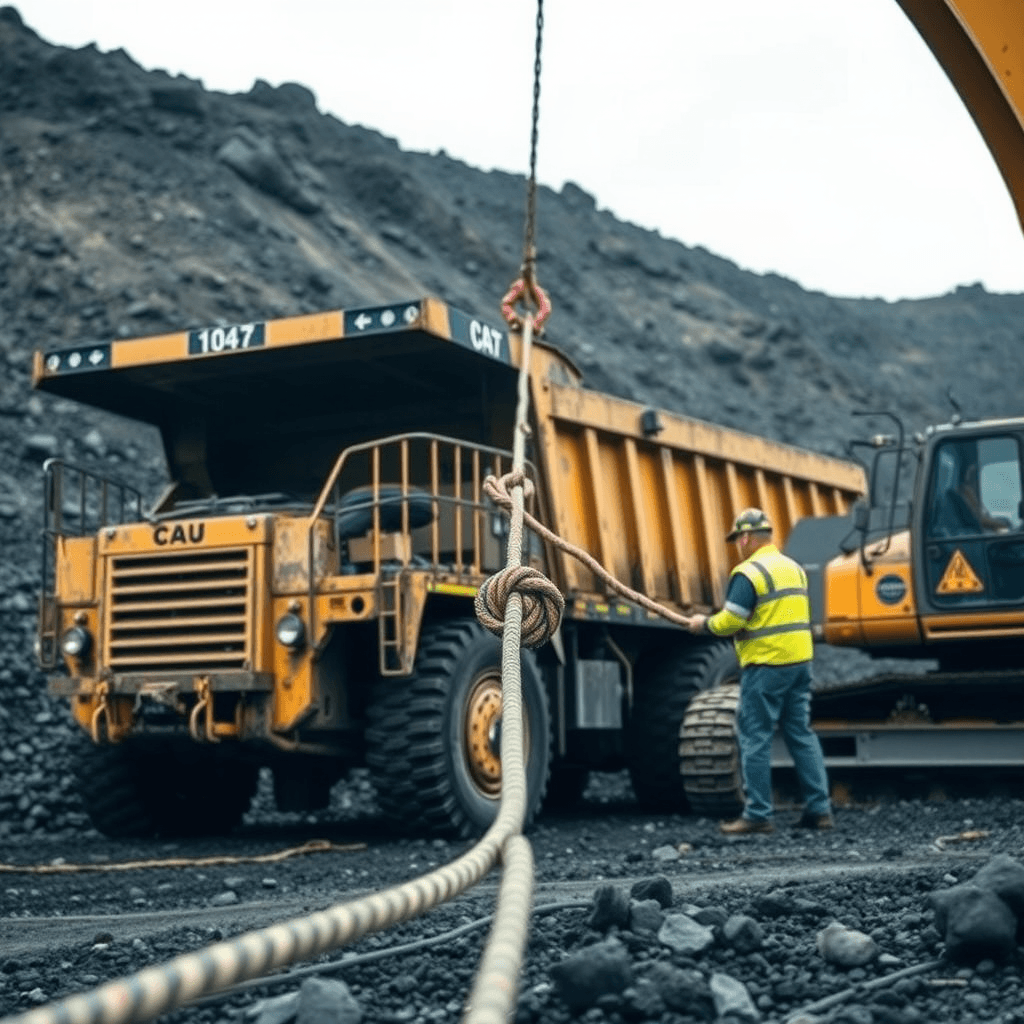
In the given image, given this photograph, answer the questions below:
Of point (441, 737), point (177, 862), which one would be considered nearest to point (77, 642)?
point (177, 862)

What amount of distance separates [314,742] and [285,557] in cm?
97

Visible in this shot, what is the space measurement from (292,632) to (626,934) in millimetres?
4480

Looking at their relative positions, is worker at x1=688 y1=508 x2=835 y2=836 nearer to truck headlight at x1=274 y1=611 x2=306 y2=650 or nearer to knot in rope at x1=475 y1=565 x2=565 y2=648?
truck headlight at x1=274 y1=611 x2=306 y2=650

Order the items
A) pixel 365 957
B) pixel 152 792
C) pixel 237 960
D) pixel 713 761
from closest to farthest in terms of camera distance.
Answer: pixel 237 960 → pixel 365 957 → pixel 152 792 → pixel 713 761

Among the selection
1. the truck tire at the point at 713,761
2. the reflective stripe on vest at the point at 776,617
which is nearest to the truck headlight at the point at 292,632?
the reflective stripe on vest at the point at 776,617

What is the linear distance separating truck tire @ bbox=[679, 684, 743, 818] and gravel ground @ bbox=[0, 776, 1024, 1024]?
1.49 meters

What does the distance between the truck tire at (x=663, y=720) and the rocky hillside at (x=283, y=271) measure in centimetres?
378

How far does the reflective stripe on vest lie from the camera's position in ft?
28.6

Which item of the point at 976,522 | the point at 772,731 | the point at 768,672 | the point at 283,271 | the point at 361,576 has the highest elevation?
the point at 283,271

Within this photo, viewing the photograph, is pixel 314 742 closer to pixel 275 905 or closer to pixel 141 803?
pixel 141 803

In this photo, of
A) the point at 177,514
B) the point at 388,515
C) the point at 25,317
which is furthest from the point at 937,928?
the point at 25,317

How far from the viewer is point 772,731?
8.79 metres

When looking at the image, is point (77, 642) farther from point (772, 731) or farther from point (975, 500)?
point (975, 500)

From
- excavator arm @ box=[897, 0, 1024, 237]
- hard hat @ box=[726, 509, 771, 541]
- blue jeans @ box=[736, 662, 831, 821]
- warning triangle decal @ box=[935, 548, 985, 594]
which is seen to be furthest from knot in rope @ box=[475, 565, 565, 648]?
warning triangle decal @ box=[935, 548, 985, 594]
